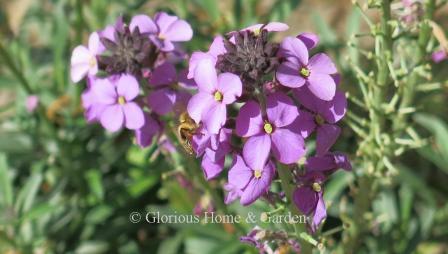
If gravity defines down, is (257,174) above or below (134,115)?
above

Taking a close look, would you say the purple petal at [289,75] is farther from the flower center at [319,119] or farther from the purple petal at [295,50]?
the flower center at [319,119]

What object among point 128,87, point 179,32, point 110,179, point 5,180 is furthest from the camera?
point 110,179

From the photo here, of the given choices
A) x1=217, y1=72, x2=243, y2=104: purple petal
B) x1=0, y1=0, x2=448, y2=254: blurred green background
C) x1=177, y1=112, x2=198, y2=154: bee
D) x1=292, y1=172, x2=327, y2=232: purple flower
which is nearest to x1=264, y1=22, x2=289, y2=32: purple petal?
x1=217, y1=72, x2=243, y2=104: purple petal

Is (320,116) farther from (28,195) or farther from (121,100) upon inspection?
(28,195)

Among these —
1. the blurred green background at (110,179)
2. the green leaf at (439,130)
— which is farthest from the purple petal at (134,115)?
the green leaf at (439,130)

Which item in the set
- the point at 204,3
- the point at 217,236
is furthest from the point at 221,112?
the point at 204,3

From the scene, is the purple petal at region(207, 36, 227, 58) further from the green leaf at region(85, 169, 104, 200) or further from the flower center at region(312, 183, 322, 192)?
the green leaf at region(85, 169, 104, 200)

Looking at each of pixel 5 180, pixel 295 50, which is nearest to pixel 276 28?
pixel 295 50
